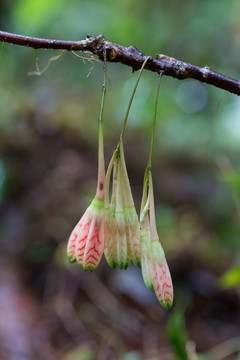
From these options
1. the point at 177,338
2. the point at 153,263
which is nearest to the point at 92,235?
the point at 153,263

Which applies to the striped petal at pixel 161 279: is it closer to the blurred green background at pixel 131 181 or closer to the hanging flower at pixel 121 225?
the hanging flower at pixel 121 225

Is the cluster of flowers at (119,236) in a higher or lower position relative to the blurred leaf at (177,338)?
higher

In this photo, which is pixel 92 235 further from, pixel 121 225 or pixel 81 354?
pixel 81 354

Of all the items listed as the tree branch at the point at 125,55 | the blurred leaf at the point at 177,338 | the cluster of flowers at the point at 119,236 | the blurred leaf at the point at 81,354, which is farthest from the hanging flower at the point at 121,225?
the blurred leaf at the point at 81,354

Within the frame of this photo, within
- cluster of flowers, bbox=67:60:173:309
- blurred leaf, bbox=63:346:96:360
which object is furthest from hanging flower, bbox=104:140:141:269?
blurred leaf, bbox=63:346:96:360

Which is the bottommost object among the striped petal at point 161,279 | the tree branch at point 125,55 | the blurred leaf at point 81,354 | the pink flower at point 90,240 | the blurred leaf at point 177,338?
the blurred leaf at point 81,354
